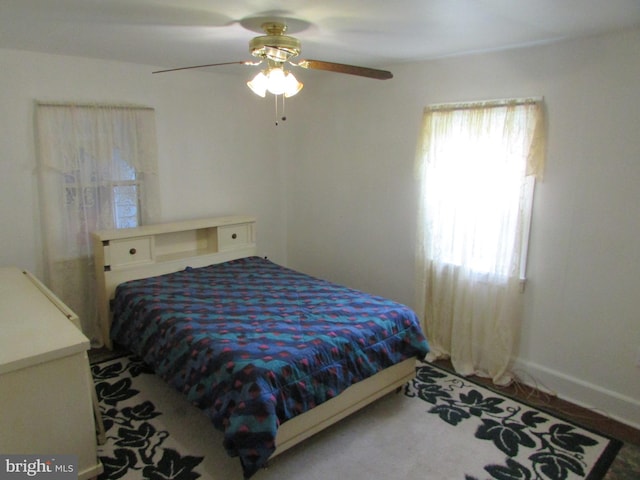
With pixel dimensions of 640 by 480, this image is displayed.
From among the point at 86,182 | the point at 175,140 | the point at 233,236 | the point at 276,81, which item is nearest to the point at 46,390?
the point at 276,81

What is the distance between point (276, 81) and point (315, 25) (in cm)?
36

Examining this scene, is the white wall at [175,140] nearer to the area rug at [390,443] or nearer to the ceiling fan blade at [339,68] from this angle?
the area rug at [390,443]

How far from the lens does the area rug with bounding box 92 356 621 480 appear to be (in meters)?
2.17

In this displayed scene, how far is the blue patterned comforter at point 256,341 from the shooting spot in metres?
1.99

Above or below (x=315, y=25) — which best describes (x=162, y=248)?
below

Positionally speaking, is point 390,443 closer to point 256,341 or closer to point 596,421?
point 256,341

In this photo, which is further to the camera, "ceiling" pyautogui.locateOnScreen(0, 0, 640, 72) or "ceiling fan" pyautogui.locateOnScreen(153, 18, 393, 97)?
"ceiling fan" pyautogui.locateOnScreen(153, 18, 393, 97)

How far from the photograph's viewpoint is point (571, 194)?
106 inches

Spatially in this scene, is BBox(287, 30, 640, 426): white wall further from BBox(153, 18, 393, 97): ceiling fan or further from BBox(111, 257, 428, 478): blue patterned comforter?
BBox(153, 18, 393, 97): ceiling fan

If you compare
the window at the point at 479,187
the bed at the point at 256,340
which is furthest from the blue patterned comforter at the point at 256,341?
the window at the point at 479,187

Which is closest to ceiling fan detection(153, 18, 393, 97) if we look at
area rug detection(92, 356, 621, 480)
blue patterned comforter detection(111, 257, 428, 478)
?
blue patterned comforter detection(111, 257, 428, 478)

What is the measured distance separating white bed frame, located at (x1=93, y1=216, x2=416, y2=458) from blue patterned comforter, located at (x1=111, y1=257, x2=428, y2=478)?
13 cm

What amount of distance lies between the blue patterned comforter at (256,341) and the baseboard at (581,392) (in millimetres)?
877

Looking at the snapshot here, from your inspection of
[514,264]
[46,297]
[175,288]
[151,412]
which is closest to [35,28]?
[46,297]
